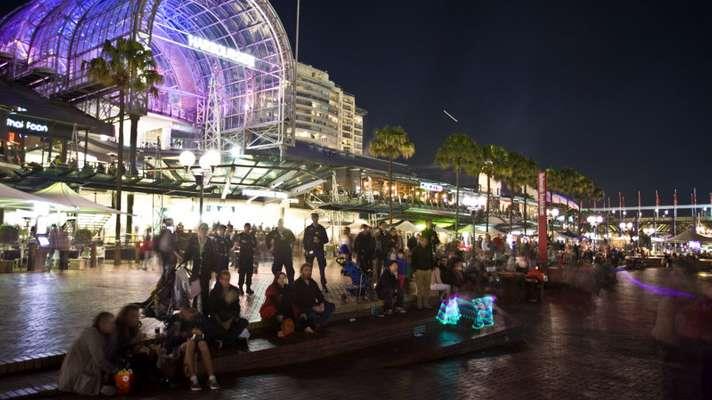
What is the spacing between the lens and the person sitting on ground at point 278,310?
29.2 feet

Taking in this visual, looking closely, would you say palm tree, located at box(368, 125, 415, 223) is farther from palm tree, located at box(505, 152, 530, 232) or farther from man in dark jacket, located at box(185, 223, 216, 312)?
man in dark jacket, located at box(185, 223, 216, 312)

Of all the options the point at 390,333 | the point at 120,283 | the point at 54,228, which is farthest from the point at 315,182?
the point at 390,333

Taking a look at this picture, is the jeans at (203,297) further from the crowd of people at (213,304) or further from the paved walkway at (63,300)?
the paved walkway at (63,300)

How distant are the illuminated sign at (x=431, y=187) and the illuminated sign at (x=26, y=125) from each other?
37.1m

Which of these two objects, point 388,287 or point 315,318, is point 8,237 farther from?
point 315,318

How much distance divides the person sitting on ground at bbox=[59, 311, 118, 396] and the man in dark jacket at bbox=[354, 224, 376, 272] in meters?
8.10

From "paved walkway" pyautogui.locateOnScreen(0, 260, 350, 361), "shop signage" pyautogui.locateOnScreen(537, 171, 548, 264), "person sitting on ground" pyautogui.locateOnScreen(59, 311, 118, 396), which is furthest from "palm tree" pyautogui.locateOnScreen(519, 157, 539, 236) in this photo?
"person sitting on ground" pyautogui.locateOnScreen(59, 311, 118, 396)

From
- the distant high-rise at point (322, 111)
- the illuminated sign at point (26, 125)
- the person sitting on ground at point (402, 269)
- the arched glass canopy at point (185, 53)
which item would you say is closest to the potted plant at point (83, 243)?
the illuminated sign at point (26, 125)

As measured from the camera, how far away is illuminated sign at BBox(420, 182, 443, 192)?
60.1 meters

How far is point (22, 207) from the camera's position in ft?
70.1

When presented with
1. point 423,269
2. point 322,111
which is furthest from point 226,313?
point 322,111

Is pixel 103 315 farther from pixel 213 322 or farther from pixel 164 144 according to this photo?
pixel 164 144

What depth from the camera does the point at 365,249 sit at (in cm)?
1386

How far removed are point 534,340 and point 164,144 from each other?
45334 mm
